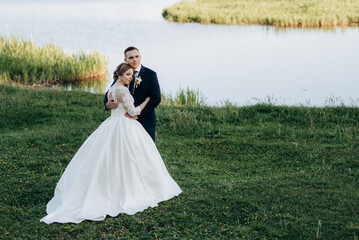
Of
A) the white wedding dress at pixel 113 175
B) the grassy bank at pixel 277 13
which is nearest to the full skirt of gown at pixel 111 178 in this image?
the white wedding dress at pixel 113 175

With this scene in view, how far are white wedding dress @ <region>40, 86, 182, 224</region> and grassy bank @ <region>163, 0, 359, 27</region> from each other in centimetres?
3309

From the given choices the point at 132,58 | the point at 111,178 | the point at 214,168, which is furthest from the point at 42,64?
the point at 111,178

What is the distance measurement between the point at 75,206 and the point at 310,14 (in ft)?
119

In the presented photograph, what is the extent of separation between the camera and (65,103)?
13.6m

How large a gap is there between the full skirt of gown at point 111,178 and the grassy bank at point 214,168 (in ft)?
0.62

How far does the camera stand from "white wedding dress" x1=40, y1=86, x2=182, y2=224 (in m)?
6.43

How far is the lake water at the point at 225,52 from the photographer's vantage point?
65.3ft

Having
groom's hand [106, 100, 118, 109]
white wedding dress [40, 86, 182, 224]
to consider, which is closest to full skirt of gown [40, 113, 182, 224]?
white wedding dress [40, 86, 182, 224]

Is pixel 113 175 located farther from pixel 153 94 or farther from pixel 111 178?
pixel 153 94

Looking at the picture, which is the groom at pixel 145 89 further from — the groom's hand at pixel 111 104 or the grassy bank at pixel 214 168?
the grassy bank at pixel 214 168

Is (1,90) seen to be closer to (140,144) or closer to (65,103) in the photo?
(65,103)

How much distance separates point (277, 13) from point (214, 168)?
34.5 m

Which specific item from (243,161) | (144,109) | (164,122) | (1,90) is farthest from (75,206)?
(1,90)

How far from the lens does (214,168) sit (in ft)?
29.9
